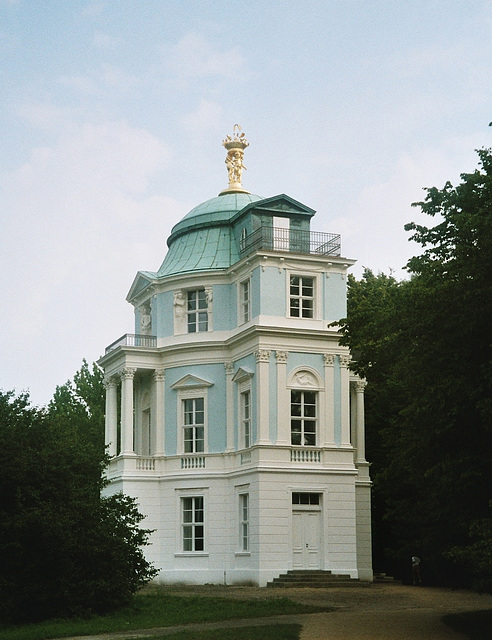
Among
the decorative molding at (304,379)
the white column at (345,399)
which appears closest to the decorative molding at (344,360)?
the white column at (345,399)

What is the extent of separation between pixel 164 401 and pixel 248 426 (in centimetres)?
424

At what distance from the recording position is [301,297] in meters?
38.8

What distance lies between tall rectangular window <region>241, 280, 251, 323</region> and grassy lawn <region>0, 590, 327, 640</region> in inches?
541

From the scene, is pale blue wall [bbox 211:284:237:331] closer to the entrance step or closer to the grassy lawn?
the entrance step

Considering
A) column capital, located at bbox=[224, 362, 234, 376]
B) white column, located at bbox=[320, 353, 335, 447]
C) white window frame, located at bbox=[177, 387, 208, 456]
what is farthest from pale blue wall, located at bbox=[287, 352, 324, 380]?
white window frame, located at bbox=[177, 387, 208, 456]

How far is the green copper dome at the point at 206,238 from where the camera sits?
41781 millimetres

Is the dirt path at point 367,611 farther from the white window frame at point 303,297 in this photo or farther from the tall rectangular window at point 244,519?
the white window frame at point 303,297

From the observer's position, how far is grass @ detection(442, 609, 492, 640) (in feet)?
68.4

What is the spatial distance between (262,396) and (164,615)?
13.6 meters

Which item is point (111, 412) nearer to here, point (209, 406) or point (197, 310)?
point (209, 406)

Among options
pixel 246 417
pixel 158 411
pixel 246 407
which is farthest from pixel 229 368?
pixel 158 411

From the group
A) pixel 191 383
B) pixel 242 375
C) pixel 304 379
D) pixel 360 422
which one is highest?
pixel 242 375

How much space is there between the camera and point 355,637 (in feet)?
65.0

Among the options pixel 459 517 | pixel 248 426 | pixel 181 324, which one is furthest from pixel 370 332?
pixel 181 324
